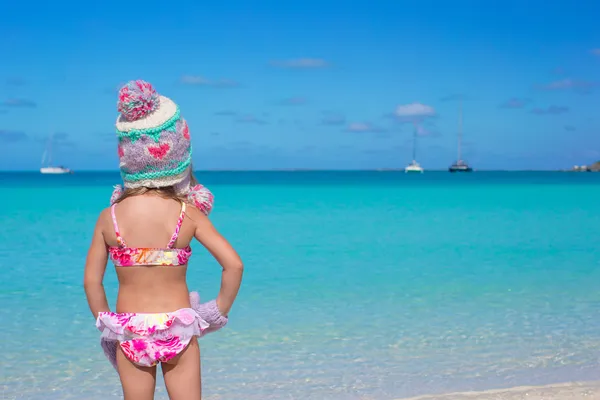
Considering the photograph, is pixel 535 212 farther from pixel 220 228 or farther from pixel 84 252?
pixel 84 252

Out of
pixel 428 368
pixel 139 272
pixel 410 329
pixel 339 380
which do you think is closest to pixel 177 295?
pixel 139 272

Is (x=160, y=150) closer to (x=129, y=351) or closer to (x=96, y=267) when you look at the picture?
(x=96, y=267)

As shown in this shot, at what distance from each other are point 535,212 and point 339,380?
A: 2396 centimetres

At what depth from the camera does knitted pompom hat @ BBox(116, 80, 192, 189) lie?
2654mm

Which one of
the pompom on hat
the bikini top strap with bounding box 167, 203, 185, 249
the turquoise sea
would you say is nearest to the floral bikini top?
the bikini top strap with bounding box 167, 203, 185, 249

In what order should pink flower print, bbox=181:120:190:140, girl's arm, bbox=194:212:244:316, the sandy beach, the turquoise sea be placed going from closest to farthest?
girl's arm, bbox=194:212:244:316 → pink flower print, bbox=181:120:190:140 → the sandy beach → the turquoise sea

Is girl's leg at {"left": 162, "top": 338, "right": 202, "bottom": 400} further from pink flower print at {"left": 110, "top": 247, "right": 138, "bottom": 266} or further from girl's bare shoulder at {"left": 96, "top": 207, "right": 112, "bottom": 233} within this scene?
girl's bare shoulder at {"left": 96, "top": 207, "right": 112, "bottom": 233}

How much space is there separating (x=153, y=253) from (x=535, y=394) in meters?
3.12

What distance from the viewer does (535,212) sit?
2747 cm

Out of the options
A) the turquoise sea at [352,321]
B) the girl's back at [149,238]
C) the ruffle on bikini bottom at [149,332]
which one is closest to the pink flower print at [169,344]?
the ruffle on bikini bottom at [149,332]

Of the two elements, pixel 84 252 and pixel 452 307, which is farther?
pixel 84 252

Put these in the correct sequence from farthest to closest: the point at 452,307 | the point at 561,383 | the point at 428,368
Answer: the point at 452,307 < the point at 428,368 < the point at 561,383

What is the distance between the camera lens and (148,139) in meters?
2.67

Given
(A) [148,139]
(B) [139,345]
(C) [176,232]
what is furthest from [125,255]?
(A) [148,139]
